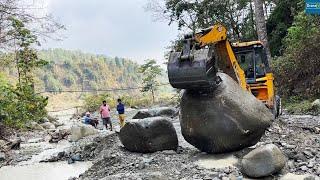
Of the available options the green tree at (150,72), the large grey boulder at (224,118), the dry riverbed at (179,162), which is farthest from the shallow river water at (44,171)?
the green tree at (150,72)

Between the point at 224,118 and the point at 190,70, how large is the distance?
121 centimetres

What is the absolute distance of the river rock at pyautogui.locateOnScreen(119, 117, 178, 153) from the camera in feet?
33.2

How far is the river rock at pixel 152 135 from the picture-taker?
10117 millimetres

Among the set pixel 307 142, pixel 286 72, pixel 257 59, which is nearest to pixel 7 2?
pixel 257 59

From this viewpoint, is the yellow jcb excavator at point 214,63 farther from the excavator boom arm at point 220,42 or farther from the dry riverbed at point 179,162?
the dry riverbed at point 179,162

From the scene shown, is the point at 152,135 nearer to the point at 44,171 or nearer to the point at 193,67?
the point at 193,67

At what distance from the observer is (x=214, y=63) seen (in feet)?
28.0

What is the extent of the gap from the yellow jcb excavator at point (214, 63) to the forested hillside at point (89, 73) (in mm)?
102590

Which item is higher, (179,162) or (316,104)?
(316,104)

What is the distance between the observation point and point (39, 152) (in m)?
16.3

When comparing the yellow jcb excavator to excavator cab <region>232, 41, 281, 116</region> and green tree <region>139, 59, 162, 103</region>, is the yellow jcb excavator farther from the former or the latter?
green tree <region>139, 59, 162, 103</region>

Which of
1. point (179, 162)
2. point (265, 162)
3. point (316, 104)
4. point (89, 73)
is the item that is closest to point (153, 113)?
point (316, 104)

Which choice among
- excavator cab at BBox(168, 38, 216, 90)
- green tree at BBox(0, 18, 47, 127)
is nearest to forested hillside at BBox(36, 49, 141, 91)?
green tree at BBox(0, 18, 47, 127)

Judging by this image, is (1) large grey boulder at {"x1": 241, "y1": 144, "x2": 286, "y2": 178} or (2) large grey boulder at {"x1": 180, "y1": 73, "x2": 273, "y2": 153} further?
(2) large grey boulder at {"x1": 180, "y1": 73, "x2": 273, "y2": 153}
